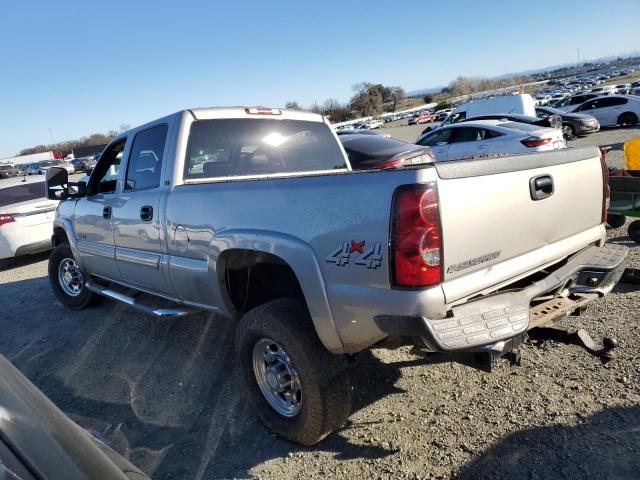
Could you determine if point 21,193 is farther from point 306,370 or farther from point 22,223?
point 306,370

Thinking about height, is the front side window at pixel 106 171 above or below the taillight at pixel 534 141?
above

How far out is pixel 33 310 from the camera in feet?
20.0

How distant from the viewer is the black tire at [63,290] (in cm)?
570

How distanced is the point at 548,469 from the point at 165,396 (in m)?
2.63

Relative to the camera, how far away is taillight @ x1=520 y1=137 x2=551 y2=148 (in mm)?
11117

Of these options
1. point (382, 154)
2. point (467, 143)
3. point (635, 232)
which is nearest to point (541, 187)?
point (635, 232)

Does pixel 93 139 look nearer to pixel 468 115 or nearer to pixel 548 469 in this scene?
pixel 468 115

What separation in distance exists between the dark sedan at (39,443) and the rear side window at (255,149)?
2.58 m

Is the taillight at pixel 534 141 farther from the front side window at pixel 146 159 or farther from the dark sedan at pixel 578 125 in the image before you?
the dark sedan at pixel 578 125

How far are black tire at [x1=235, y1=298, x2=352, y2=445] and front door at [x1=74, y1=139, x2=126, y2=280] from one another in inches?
89.5

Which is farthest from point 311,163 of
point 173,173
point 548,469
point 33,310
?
point 33,310

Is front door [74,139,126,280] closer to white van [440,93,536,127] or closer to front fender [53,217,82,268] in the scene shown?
front fender [53,217,82,268]

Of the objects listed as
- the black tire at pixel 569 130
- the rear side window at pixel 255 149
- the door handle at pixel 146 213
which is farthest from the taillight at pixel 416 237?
the black tire at pixel 569 130

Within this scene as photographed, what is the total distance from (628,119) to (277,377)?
2461 centimetres
